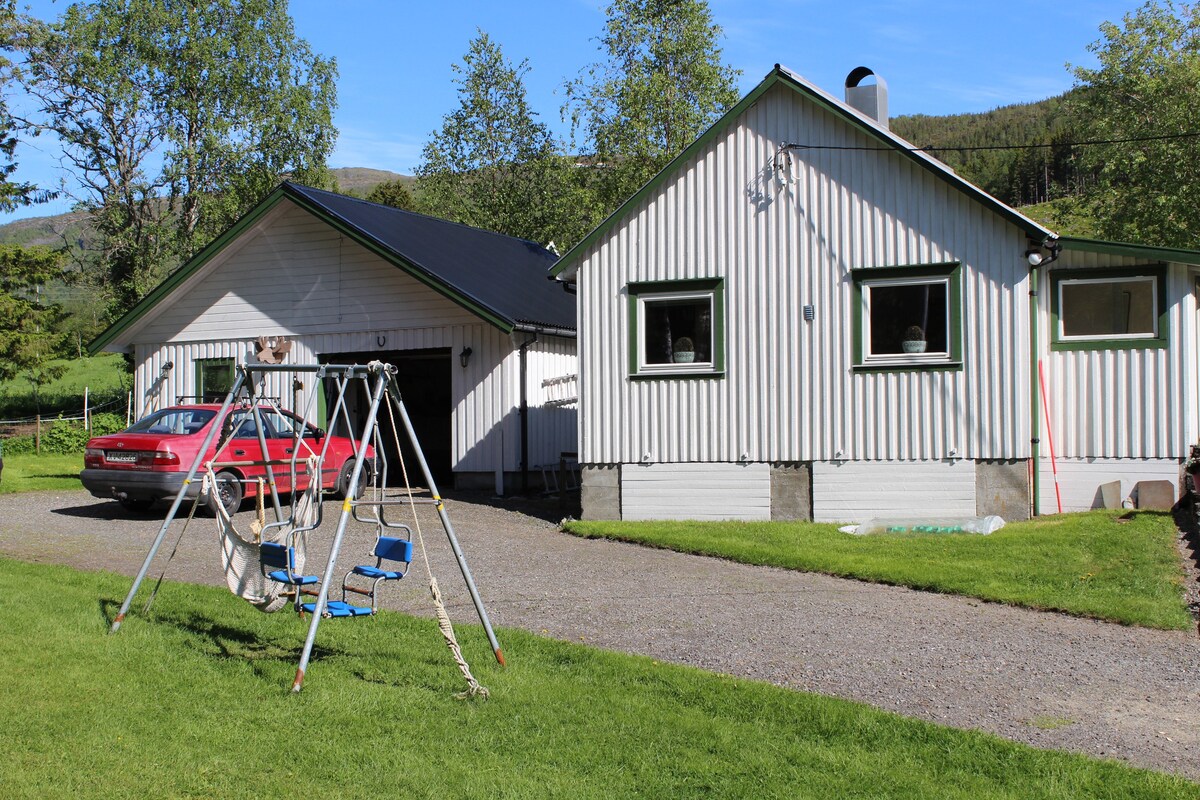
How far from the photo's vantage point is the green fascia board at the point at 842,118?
1353 centimetres

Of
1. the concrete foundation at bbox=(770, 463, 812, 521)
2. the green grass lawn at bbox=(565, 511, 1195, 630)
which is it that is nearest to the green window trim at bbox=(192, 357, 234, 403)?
the green grass lawn at bbox=(565, 511, 1195, 630)

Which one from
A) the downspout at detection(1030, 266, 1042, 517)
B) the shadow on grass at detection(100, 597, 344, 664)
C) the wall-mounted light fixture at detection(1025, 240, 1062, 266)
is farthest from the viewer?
the downspout at detection(1030, 266, 1042, 517)

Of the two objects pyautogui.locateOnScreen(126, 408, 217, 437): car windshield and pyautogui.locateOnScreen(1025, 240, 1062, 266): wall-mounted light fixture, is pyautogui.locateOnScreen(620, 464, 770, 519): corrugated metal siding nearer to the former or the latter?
pyautogui.locateOnScreen(1025, 240, 1062, 266): wall-mounted light fixture

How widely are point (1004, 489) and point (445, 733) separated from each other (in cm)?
978

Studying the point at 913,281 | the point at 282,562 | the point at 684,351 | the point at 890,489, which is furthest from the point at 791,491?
the point at 282,562

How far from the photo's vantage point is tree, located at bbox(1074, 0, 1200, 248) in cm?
3209

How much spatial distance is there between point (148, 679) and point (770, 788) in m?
3.97

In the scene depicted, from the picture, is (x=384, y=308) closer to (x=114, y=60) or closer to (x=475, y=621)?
(x=475, y=621)

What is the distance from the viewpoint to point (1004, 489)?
13.7 metres

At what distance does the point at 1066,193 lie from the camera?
41.4 metres

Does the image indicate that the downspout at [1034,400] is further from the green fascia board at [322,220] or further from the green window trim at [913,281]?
the green fascia board at [322,220]

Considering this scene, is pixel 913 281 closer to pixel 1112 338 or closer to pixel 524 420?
pixel 1112 338

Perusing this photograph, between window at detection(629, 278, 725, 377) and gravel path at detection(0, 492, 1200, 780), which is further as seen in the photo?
window at detection(629, 278, 725, 377)

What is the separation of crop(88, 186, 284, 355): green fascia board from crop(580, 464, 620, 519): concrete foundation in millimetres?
8379
